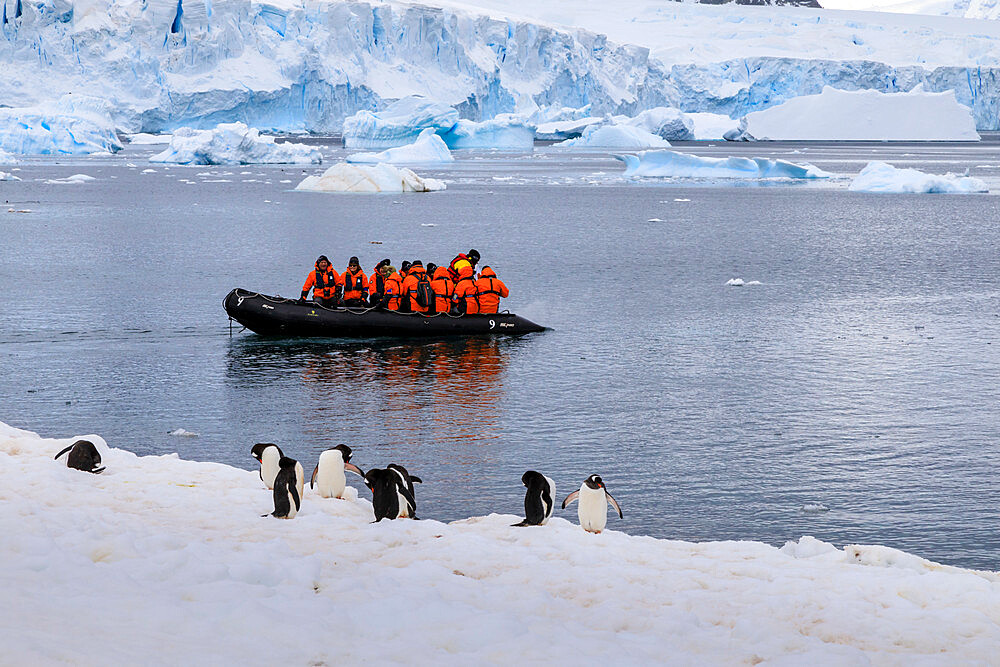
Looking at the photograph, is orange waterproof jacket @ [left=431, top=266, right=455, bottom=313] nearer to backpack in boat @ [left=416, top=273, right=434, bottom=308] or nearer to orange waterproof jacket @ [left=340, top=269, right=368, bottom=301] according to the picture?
backpack in boat @ [left=416, top=273, right=434, bottom=308]

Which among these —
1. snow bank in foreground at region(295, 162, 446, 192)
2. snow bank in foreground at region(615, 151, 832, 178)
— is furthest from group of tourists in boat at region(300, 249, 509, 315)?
snow bank in foreground at region(615, 151, 832, 178)

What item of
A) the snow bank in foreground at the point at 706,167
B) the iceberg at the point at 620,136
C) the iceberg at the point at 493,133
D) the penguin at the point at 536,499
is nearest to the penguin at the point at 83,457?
the penguin at the point at 536,499

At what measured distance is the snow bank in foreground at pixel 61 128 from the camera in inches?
2115

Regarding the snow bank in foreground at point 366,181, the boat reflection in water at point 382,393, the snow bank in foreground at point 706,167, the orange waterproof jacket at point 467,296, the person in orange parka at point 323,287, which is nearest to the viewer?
the boat reflection in water at point 382,393

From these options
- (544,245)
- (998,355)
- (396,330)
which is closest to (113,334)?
(396,330)

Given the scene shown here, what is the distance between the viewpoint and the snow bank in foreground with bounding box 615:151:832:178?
49.3 meters

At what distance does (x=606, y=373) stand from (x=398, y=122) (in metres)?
46.3

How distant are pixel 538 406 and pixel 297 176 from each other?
41920mm

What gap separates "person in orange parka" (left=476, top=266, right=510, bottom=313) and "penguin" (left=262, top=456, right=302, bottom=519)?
814 centimetres

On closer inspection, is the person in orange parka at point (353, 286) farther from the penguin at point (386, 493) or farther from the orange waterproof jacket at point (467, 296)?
the penguin at point (386, 493)

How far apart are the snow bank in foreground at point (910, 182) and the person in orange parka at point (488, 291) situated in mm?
28667

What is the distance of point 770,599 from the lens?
5566 millimetres

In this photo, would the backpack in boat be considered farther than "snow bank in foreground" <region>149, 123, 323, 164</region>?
No

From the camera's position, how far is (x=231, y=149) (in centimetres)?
5194
